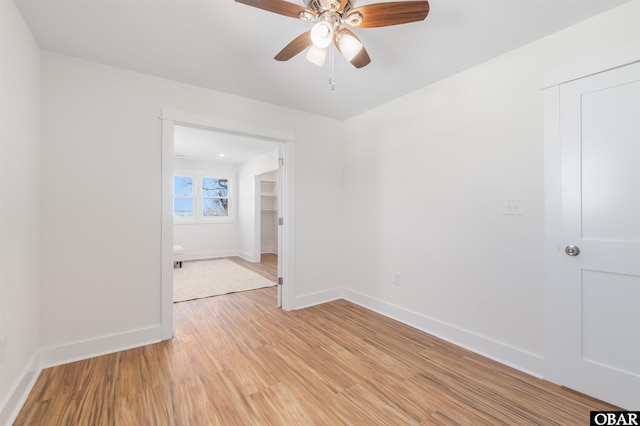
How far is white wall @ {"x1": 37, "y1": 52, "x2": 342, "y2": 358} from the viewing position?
7.00 ft

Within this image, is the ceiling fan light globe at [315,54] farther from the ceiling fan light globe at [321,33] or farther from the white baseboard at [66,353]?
the white baseboard at [66,353]

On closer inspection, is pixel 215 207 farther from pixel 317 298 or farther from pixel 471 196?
pixel 471 196

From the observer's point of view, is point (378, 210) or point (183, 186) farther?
point (183, 186)

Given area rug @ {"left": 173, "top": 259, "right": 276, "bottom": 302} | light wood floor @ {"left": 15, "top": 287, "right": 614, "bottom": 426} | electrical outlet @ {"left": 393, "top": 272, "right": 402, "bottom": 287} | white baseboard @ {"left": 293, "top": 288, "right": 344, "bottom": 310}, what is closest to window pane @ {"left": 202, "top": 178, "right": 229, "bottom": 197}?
area rug @ {"left": 173, "top": 259, "right": 276, "bottom": 302}

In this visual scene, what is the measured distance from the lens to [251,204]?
6.50m

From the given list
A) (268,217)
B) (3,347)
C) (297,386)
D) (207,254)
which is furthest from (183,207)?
(297,386)

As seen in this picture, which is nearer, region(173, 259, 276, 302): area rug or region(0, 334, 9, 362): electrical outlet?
region(0, 334, 9, 362): electrical outlet

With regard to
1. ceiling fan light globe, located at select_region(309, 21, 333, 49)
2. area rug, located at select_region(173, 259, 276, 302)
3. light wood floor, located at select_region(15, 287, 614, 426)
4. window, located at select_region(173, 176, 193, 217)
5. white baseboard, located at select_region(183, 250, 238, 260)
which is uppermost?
ceiling fan light globe, located at select_region(309, 21, 333, 49)

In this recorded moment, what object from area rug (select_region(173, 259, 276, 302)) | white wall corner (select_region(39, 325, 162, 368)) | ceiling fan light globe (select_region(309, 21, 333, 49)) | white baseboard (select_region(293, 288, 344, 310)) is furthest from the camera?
area rug (select_region(173, 259, 276, 302))

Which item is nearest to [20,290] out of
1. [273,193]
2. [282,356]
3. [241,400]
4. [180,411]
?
[180,411]

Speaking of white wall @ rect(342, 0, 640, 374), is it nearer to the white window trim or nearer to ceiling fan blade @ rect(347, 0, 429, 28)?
ceiling fan blade @ rect(347, 0, 429, 28)

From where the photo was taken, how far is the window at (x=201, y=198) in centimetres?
660

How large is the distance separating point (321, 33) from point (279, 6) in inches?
9.7

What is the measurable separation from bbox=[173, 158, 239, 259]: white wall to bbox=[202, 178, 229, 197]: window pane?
0.19 m
